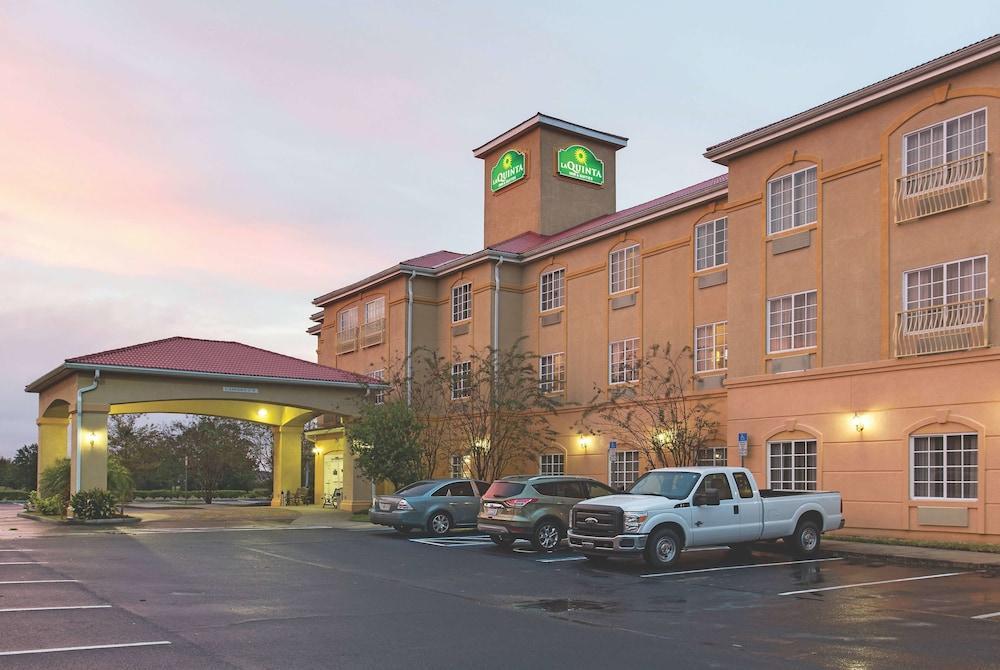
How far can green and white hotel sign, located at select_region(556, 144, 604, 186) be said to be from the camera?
131ft

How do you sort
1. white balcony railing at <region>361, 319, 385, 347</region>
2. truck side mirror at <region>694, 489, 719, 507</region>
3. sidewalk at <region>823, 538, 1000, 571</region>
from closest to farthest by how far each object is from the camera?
sidewalk at <region>823, 538, 1000, 571</region> → truck side mirror at <region>694, 489, 719, 507</region> → white balcony railing at <region>361, 319, 385, 347</region>

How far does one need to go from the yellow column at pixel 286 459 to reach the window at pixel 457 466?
26.2ft

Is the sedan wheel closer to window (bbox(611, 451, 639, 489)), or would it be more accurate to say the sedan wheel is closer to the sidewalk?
window (bbox(611, 451, 639, 489))

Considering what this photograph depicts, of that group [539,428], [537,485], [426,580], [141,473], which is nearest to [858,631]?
Answer: [426,580]

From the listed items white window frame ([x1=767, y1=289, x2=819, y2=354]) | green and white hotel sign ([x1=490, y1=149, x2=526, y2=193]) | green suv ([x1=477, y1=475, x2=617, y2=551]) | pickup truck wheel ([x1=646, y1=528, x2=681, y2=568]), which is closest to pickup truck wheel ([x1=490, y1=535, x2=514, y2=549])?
green suv ([x1=477, y1=475, x2=617, y2=551])

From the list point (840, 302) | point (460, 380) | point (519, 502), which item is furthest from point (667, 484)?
point (460, 380)

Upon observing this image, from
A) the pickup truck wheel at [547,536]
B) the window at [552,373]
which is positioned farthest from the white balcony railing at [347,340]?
the pickup truck wheel at [547,536]

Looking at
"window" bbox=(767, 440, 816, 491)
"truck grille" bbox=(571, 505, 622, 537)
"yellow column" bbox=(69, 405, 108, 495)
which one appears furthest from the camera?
"yellow column" bbox=(69, 405, 108, 495)

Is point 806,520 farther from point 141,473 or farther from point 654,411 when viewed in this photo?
point 141,473

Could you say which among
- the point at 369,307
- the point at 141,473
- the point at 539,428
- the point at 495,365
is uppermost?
the point at 369,307

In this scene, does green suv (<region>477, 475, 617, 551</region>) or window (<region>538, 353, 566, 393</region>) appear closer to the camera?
green suv (<region>477, 475, 617, 551</region>)

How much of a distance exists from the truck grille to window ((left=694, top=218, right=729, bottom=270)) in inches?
464

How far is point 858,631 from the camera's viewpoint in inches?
426

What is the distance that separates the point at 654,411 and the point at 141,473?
145ft
